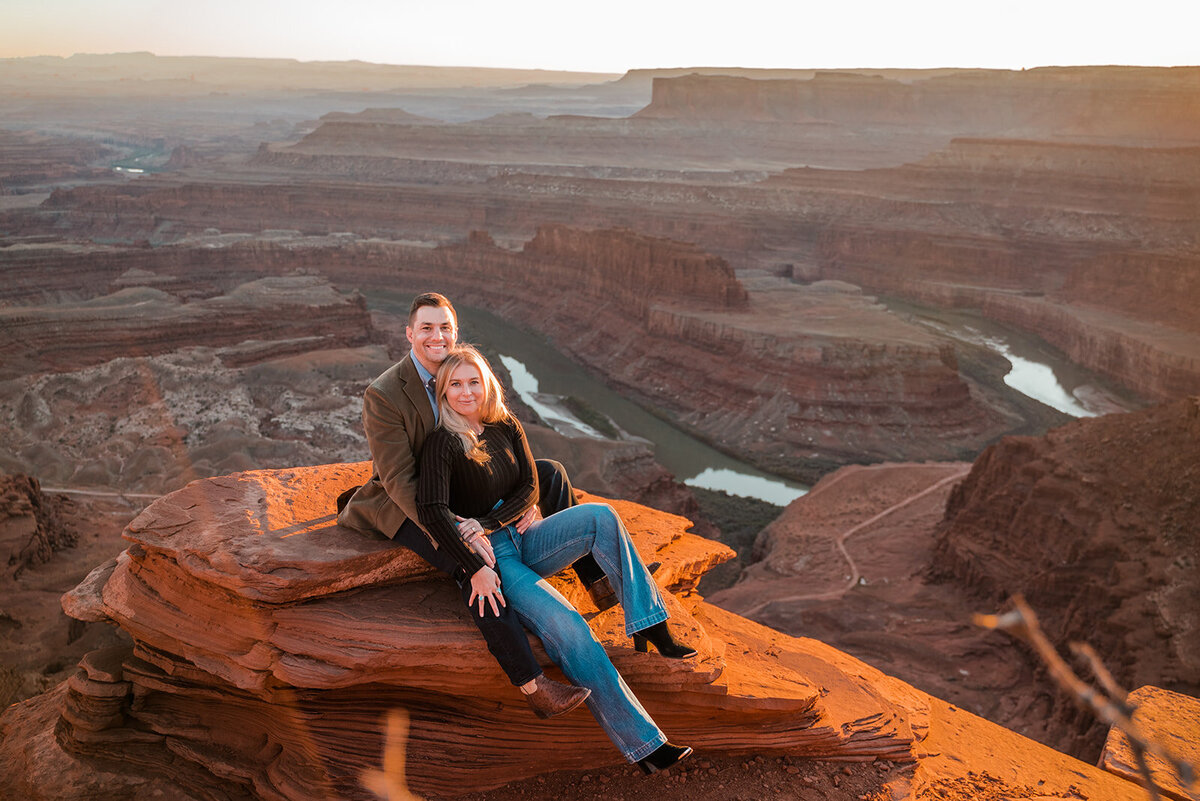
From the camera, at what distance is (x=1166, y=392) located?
3588 cm

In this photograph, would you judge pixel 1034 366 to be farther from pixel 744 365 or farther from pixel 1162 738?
pixel 1162 738

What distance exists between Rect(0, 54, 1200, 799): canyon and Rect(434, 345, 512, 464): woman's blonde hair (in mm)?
1255

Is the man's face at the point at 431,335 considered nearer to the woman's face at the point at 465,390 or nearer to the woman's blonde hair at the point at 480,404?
the woman's blonde hair at the point at 480,404

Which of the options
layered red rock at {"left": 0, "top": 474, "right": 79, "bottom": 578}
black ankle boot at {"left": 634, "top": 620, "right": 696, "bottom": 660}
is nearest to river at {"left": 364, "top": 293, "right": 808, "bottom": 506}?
layered red rock at {"left": 0, "top": 474, "right": 79, "bottom": 578}

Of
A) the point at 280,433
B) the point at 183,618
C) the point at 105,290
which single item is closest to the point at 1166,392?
the point at 280,433

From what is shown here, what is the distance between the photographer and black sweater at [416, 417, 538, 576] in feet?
15.9

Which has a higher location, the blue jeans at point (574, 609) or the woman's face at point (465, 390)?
the woman's face at point (465, 390)

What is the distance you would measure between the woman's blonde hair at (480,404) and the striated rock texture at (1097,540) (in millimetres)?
9785

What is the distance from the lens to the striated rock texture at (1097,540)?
1150 centimetres

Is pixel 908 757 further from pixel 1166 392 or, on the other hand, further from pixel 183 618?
pixel 1166 392

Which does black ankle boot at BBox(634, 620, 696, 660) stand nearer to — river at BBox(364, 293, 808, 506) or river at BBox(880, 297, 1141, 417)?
river at BBox(364, 293, 808, 506)

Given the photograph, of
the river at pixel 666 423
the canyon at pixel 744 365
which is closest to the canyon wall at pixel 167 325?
the canyon at pixel 744 365

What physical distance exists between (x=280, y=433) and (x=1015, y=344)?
124ft

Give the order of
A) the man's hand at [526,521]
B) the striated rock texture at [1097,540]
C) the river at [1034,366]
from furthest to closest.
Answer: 1. the river at [1034,366]
2. the striated rock texture at [1097,540]
3. the man's hand at [526,521]
